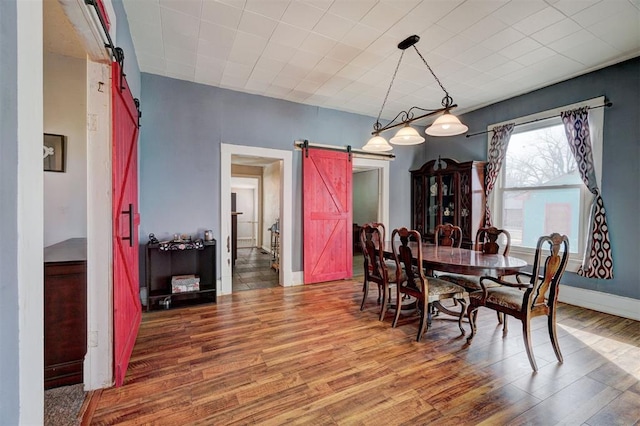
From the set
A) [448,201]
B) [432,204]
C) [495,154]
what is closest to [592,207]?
[495,154]

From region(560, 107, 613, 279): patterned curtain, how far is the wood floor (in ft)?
1.92

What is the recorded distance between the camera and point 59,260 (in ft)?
6.27

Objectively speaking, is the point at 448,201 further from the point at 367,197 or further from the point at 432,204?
the point at 367,197

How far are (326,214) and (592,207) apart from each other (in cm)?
353

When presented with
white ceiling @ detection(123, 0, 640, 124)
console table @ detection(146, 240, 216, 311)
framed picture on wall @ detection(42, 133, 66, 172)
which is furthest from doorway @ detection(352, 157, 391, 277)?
framed picture on wall @ detection(42, 133, 66, 172)

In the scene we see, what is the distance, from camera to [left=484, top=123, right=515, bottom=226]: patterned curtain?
4441mm

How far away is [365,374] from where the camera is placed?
2.17m

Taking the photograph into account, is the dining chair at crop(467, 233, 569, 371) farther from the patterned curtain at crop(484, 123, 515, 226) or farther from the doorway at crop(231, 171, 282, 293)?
the doorway at crop(231, 171, 282, 293)

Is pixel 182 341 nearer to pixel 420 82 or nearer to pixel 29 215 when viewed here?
pixel 29 215

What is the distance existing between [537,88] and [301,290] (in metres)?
4.50

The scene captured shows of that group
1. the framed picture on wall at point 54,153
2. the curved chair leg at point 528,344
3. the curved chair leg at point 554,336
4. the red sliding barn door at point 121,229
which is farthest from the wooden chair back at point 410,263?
the framed picture on wall at point 54,153

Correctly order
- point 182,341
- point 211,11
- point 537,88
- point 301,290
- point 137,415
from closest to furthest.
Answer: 1. point 137,415
2. point 211,11
3. point 182,341
4. point 537,88
5. point 301,290

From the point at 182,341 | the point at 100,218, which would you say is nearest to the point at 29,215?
the point at 100,218

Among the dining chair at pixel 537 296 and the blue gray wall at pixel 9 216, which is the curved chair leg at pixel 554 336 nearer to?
the dining chair at pixel 537 296
